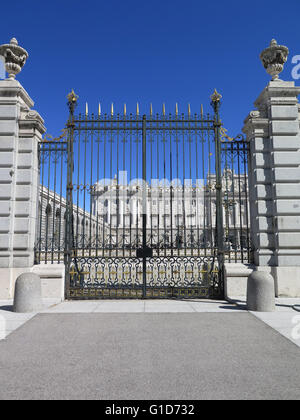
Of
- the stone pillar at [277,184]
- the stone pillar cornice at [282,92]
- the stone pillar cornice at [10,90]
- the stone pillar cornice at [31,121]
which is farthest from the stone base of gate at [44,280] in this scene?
the stone pillar cornice at [282,92]

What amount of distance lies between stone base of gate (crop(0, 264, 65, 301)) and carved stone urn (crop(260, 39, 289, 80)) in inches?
364

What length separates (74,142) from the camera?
34.4 feet

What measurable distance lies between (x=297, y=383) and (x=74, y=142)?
8.97m

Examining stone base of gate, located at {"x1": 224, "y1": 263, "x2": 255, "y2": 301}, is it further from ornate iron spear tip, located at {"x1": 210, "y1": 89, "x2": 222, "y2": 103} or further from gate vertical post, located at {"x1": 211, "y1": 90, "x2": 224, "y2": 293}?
ornate iron spear tip, located at {"x1": 210, "y1": 89, "x2": 222, "y2": 103}

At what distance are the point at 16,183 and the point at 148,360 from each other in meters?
7.37

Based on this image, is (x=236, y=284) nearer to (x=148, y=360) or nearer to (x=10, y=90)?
(x=148, y=360)

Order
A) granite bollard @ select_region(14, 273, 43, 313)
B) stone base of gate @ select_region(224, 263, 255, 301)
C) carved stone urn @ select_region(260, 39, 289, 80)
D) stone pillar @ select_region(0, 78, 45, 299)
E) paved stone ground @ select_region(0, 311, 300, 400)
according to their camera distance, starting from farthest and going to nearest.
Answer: carved stone urn @ select_region(260, 39, 289, 80) < stone base of gate @ select_region(224, 263, 255, 301) < stone pillar @ select_region(0, 78, 45, 299) < granite bollard @ select_region(14, 273, 43, 313) < paved stone ground @ select_region(0, 311, 300, 400)

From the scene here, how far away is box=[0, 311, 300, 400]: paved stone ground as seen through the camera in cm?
367

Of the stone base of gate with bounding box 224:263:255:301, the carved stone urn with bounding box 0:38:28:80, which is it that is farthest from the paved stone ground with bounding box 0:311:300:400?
the carved stone urn with bounding box 0:38:28:80

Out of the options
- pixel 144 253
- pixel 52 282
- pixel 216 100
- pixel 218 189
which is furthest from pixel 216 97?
pixel 52 282

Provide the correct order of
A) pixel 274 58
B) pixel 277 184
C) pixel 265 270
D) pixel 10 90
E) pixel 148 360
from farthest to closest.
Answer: pixel 274 58, pixel 10 90, pixel 277 184, pixel 265 270, pixel 148 360

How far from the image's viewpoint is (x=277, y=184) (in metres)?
9.78
